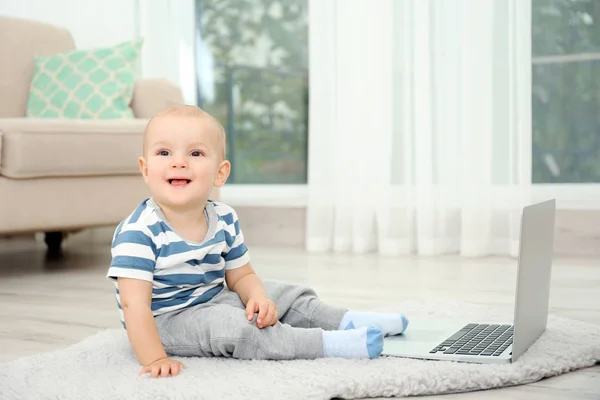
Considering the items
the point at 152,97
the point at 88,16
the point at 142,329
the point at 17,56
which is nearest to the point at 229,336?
the point at 142,329

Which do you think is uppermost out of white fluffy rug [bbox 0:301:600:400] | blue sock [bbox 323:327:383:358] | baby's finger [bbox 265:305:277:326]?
baby's finger [bbox 265:305:277:326]

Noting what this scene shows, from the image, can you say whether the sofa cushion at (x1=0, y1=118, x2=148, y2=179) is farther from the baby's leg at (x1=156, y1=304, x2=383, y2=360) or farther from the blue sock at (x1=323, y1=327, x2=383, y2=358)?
the blue sock at (x1=323, y1=327, x2=383, y2=358)

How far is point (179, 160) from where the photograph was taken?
4.23 ft

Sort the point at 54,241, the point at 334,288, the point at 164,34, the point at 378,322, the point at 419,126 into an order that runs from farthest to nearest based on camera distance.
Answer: the point at 164,34
the point at 54,241
the point at 419,126
the point at 334,288
the point at 378,322

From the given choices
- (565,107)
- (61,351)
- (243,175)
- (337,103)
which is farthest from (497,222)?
(61,351)

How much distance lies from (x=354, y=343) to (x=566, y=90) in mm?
1956

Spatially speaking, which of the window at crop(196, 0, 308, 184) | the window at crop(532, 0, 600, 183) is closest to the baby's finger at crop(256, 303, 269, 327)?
the window at crop(532, 0, 600, 183)

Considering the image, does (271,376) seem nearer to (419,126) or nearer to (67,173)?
(67,173)

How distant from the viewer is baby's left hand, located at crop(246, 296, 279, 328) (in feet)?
4.20

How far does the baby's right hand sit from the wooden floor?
34cm

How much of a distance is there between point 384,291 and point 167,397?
108 centimetres

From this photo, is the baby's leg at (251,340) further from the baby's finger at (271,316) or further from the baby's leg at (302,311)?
the baby's leg at (302,311)

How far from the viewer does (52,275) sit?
8.34ft

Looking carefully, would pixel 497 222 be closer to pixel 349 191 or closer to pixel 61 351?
pixel 349 191
